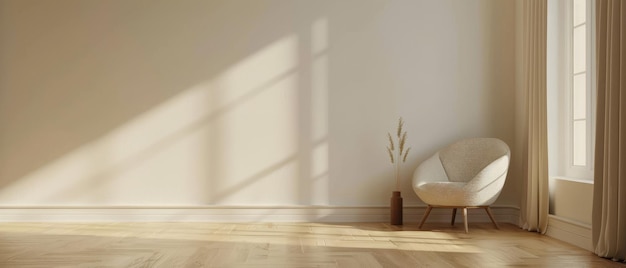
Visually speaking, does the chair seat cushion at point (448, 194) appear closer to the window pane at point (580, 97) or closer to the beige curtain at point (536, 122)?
the beige curtain at point (536, 122)

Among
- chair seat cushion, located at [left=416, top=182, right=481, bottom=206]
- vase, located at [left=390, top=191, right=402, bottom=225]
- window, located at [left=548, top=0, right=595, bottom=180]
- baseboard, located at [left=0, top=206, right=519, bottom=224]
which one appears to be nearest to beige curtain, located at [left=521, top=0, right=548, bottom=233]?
window, located at [left=548, top=0, right=595, bottom=180]

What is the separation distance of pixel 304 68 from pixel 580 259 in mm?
2936

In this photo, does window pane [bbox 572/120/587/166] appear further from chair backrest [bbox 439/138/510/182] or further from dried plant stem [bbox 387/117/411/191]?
dried plant stem [bbox 387/117/411/191]

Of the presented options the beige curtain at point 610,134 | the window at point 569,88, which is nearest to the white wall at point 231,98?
the window at point 569,88

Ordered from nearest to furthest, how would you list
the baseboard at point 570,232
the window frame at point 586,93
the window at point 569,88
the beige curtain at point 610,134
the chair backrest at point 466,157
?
the beige curtain at point 610,134 < the baseboard at point 570,232 < the window frame at point 586,93 < the window at point 569,88 < the chair backrest at point 466,157

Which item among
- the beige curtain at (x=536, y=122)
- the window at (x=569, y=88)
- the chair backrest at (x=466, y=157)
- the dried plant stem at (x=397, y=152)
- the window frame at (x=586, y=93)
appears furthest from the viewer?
the dried plant stem at (x=397, y=152)

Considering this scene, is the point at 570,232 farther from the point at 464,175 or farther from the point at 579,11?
the point at 579,11

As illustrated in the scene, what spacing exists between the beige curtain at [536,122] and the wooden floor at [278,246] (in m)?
0.19

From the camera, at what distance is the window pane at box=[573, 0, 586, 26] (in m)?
5.10

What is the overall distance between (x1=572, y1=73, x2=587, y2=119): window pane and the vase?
59.7 inches

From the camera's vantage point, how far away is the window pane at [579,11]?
5.10 meters

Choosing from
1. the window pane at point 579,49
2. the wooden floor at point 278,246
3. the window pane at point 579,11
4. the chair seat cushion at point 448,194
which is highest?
the window pane at point 579,11

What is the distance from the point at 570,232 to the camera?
4.80 metres

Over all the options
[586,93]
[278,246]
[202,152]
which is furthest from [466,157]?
[202,152]
